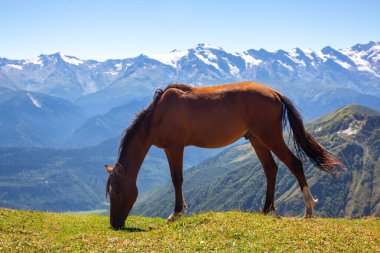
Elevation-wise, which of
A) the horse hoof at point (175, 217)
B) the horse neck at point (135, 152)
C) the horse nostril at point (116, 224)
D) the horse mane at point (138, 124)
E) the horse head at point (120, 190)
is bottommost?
the horse nostril at point (116, 224)

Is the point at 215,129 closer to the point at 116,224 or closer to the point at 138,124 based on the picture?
the point at 138,124

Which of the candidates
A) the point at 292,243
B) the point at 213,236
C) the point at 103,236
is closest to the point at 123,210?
the point at 103,236

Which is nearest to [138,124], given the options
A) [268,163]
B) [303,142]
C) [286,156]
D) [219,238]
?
[268,163]

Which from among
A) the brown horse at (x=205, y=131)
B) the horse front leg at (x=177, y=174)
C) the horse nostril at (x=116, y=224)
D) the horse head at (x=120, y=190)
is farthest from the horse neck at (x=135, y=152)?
the horse nostril at (x=116, y=224)

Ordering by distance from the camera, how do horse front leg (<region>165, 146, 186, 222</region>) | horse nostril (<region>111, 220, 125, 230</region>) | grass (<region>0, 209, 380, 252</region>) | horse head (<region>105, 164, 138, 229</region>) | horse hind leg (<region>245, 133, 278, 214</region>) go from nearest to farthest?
grass (<region>0, 209, 380, 252</region>) → horse head (<region>105, 164, 138, 229</region>) → horse front leg (<region>165, 146, 186, 222</region>) → horse nostril (<region>111, 220, 125, 230</region>) → horse hind leg (<region>245, 133, 278, 214</region>)

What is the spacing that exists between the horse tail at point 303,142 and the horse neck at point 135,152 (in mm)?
6126

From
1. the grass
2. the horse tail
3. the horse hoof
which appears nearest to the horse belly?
the horse tail

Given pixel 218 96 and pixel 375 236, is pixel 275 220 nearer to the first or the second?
pixel 375 236

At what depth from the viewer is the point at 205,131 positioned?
1731cm

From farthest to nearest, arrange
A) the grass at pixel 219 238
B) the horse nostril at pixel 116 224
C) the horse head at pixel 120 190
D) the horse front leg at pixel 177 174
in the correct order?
the horse nostril at pixel 116 224 < the horse front leg at pixel 177 174 < the horse head at pixel 120 190 < the grass at pixel 219 238

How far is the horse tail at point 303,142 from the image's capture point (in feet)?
56.5

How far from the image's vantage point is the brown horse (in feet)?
54.7

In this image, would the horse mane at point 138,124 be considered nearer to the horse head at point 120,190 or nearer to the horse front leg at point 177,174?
the horse head at point 120,190

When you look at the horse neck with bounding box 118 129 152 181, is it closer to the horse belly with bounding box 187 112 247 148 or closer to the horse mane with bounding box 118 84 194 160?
the horse mane with bounding box 118 84 194 160
